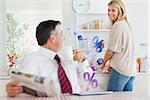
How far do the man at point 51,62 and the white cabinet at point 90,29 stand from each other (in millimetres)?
2305

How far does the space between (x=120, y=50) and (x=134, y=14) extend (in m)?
1.62

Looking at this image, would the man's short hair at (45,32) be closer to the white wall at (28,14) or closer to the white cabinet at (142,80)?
the white cabinet at (142,80)

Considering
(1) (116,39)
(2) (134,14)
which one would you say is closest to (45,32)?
Answer: (1) (116,39)

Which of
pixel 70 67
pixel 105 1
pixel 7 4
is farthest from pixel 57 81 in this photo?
pixel 105 1

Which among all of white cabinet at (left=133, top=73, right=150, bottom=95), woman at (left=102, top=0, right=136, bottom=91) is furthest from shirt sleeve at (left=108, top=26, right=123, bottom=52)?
white cabinet at (left=133, top=73, right=150, bottom=95)

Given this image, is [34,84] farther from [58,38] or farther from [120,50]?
[120,50]

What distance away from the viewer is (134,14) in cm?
426

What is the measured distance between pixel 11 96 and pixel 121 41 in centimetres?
144

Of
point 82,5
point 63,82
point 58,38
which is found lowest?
point 63,82

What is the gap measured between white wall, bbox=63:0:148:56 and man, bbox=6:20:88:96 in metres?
2.34

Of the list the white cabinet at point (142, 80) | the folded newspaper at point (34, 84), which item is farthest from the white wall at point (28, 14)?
the folded newspaper at point (34, 84)

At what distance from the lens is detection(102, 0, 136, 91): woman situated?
273 cm

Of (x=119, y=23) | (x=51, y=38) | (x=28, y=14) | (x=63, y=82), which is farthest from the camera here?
(x=28, y=14)

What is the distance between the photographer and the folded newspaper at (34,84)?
1373mm
